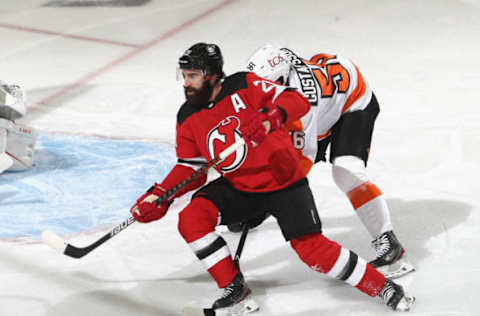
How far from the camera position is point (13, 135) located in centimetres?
393

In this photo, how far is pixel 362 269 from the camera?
256 centimetres

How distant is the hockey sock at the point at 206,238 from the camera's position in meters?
2.53

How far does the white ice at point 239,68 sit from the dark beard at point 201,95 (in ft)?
2.46

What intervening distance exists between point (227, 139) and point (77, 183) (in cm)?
156

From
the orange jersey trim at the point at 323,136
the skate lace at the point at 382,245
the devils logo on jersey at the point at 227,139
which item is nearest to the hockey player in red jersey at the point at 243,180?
the devils logo on jersey at the point at 227,139

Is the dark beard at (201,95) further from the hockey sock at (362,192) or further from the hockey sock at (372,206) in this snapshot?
the hockey sock at (372,206)

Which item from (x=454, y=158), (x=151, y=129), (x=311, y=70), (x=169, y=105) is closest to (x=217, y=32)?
(x=169, y=105)

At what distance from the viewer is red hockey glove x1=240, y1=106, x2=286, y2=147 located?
2.40 metres

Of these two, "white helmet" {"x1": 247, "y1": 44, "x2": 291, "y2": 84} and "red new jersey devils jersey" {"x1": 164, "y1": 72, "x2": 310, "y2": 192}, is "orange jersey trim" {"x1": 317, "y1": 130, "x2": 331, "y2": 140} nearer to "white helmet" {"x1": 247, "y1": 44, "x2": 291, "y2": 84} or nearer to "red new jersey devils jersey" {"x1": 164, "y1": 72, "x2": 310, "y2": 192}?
"white helmet" {"x1": 247, "y1": 44, "x2": 291, "y2": 84}

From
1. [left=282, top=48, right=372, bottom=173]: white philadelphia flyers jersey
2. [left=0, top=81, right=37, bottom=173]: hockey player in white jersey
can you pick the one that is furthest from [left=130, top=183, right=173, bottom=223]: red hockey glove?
[left=0, top=81, right=37, bottom=173]: hockey player in white jersey

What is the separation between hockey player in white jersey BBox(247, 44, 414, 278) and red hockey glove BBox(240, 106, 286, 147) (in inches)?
14.9

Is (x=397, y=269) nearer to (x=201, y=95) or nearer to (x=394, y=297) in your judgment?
(x=394, y=297)

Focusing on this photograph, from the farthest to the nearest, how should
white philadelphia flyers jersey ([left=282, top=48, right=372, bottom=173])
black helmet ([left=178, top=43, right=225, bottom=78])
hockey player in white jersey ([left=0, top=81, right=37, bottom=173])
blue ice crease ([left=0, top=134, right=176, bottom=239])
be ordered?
hockey player in white jersey ([left=0, top=81, right=37, bottom=173])
blue ice crease ([left=0, top=134, right=176, bottom=239])
white philadelphia flyers jersey ([left=282, top=48, right=372, bottom=173])
black helmet ([left=178, top=43, right=225, bottom=78])

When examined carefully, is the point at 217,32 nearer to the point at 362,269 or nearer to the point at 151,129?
the point at 151,129
